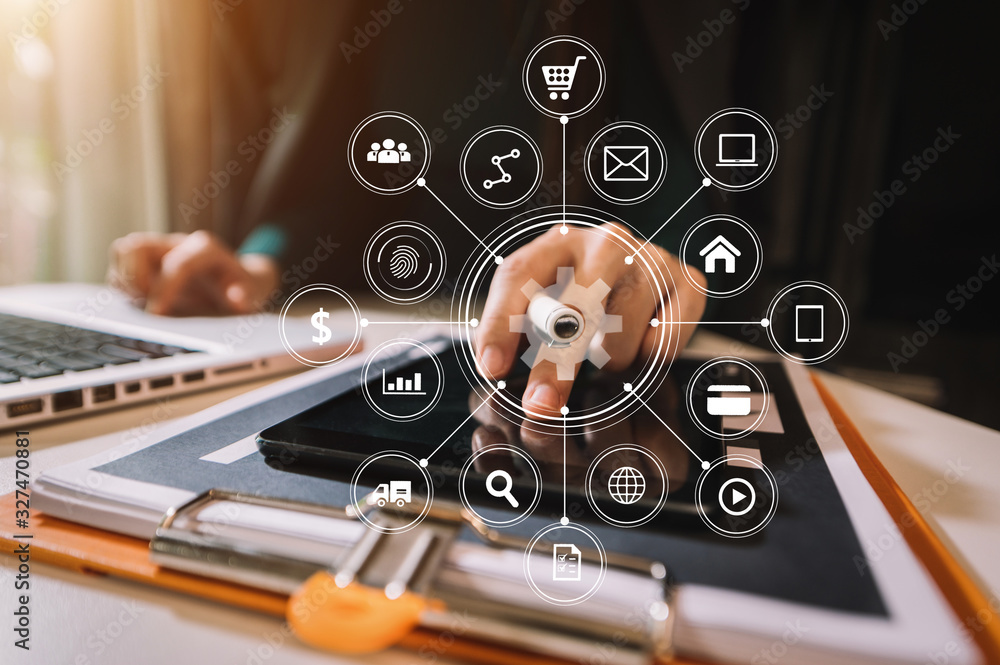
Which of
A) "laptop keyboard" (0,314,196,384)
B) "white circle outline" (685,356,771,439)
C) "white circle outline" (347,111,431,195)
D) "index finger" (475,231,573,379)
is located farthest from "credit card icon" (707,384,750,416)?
"laptop keyboard" (0,314,196,384)

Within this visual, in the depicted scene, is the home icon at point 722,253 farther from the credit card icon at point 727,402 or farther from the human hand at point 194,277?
the human hand at point 194,277

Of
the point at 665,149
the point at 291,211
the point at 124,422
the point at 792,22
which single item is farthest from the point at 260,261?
A: the point at 792,22

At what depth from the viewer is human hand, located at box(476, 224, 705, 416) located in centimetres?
30

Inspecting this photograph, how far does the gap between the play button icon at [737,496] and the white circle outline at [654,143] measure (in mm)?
193

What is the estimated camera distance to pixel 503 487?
0.22m

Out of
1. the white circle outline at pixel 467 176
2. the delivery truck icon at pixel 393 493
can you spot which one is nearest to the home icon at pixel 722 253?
the white circle outline at pixel 467 176

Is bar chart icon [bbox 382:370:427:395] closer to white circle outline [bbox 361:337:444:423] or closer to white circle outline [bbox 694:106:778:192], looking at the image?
white circle outline [bbox 361:337:444:423]

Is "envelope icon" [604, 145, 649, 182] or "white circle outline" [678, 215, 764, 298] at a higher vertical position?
"envelope icon" [604, 145, 649, 182]

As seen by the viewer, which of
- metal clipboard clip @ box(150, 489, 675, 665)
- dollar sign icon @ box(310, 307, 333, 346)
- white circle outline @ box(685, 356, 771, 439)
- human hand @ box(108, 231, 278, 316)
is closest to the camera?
metal clipboard clip @ box(150, 489, 675, 665)

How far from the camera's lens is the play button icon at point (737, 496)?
8.3 inches

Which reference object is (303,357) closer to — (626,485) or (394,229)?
(394,229)

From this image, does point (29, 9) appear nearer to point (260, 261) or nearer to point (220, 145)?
point (220, 145)

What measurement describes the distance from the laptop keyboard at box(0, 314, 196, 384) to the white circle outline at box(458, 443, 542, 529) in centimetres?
28

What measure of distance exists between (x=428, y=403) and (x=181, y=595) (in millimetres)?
155
